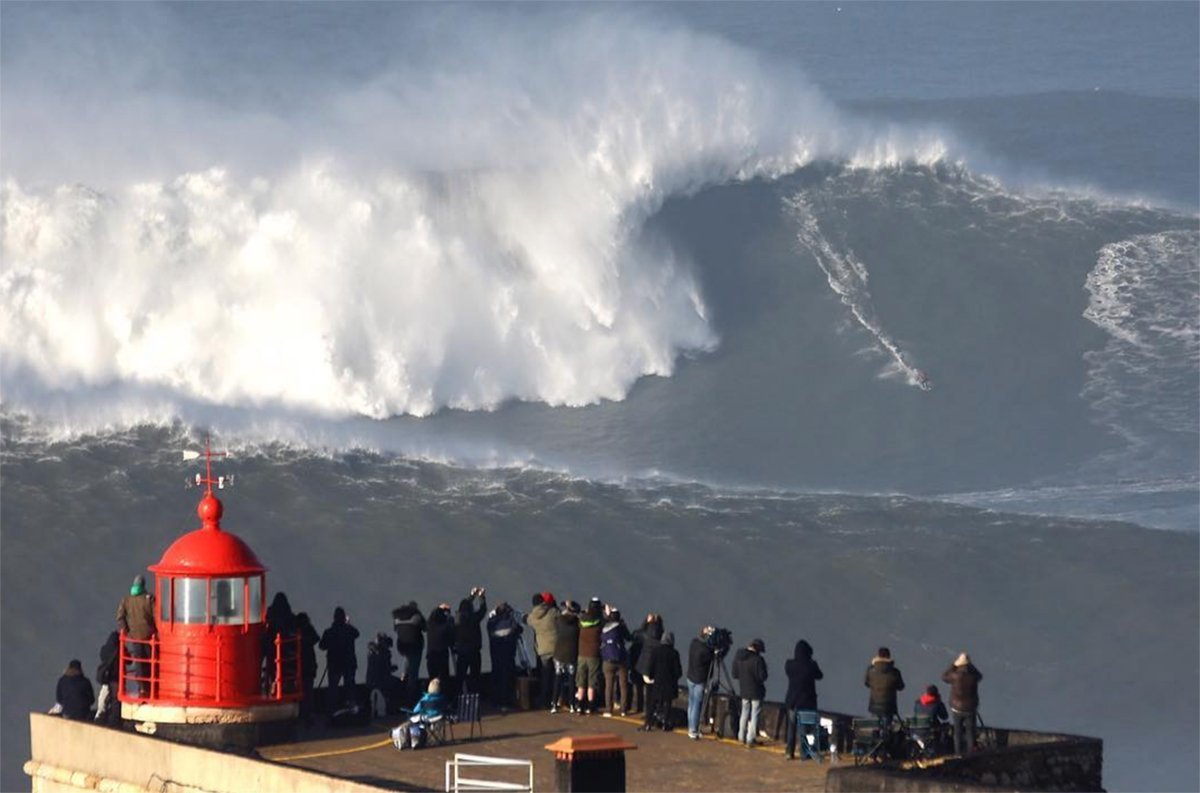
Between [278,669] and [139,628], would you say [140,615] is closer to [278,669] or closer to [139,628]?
[139,628]

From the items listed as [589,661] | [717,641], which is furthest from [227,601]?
[717,641]

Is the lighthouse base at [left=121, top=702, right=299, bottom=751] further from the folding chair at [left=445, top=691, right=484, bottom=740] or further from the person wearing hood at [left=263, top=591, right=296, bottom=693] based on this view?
the folding chair at [left=445, top=691, right=484, bottom=740]

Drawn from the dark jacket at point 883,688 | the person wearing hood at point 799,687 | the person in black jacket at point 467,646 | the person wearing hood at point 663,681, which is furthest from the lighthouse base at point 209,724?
the dark jacket at point 883,688

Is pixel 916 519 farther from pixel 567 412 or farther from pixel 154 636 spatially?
pixel 154 636

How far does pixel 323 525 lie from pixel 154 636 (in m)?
14.0

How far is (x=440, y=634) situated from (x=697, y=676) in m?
2.56

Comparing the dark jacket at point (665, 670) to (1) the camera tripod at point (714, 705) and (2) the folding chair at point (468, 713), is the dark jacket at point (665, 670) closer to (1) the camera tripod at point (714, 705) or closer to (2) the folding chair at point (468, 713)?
(1) the camera tripod at point (714, 705)

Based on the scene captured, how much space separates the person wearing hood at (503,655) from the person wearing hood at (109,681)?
310cm

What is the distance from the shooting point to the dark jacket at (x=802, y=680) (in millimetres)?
24297

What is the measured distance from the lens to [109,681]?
25953 millimetres

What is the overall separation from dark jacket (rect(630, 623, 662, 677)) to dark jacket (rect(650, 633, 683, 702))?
4 cm

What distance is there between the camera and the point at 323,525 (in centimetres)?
3944

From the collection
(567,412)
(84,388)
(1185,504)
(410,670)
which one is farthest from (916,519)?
(410,670)

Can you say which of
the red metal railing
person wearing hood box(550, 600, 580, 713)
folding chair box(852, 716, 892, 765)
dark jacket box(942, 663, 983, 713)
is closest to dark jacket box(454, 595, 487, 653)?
person wearing hood box(550, 600, 580, 713)
